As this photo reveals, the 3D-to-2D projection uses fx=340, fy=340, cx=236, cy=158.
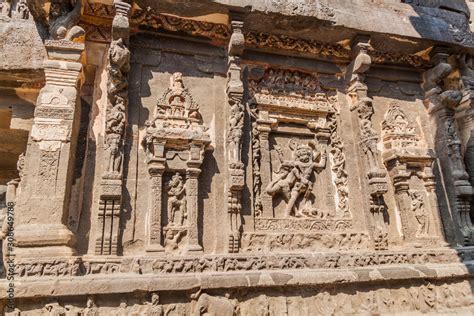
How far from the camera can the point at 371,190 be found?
4805mm

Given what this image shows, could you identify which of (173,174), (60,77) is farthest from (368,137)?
(60,77)

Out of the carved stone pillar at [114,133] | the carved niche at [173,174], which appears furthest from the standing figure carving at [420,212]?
the carved stone pillar at [114,133]

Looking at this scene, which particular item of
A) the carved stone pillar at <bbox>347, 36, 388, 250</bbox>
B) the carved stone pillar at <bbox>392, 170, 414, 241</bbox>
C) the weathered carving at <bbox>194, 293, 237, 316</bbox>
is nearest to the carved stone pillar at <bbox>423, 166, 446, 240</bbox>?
the carved stone pillar at <bbox>392, 170, 414, 241</bbox>

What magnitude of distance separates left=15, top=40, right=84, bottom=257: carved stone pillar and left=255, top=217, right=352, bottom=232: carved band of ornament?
228 centimetres

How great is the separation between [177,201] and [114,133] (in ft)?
3.60

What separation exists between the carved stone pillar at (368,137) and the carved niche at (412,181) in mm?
250

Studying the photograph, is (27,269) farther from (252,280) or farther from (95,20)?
(95,20)

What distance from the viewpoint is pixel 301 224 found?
15.2ft

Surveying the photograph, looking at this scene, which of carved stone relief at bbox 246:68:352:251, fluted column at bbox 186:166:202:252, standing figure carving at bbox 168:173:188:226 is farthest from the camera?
carved stone relief at bbox 246:68:352:251

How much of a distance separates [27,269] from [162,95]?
8.18ft

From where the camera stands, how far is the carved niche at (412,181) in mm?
4980

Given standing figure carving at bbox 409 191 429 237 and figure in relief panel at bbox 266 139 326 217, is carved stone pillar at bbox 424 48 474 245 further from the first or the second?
figure in relief panel at bbox 266 139 326 217

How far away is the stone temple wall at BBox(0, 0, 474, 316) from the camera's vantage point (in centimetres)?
363

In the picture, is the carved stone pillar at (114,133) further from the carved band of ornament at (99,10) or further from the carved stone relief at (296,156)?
the carved stone relief at (296,156)
